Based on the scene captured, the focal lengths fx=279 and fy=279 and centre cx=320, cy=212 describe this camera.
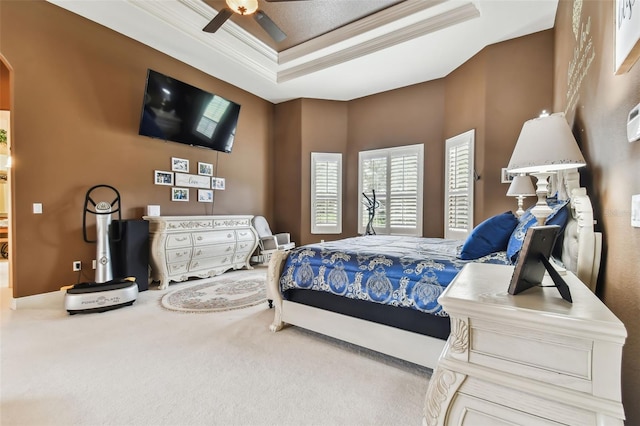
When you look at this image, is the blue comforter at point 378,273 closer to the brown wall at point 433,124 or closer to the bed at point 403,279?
the bed at point 403,279

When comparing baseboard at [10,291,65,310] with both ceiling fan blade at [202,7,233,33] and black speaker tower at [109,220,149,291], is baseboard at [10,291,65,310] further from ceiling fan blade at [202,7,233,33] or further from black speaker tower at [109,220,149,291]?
ceiling fan blade at [202,7,233,33]

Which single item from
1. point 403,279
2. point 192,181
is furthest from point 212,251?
point 403,279

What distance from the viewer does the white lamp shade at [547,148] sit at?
1339 millimetres

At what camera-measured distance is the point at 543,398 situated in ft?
2.58

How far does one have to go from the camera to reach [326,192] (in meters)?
5.73

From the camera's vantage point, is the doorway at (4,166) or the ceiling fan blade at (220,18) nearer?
the ceiling fan blade at (220,18)

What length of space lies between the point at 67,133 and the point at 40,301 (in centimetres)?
194

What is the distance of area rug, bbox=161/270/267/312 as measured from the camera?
308 centimetres

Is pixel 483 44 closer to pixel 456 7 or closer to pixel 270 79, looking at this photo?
pixel 456 7

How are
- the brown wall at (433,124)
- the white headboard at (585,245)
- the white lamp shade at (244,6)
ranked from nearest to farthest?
1. the white headboard at (585,245)
2. the white lamp shade at (244,6)
3. the brown wall at (433,124)

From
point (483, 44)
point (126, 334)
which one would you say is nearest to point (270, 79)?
point (483, 44)

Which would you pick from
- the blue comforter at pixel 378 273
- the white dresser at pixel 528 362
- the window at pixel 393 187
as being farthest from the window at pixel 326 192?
the white dresser at pixel 528 362

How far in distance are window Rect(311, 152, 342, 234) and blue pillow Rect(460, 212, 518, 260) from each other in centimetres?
383

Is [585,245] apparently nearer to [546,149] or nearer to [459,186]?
[546,149]
